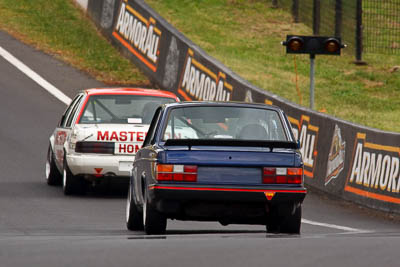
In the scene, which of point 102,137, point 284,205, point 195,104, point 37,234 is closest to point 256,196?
point 284,205

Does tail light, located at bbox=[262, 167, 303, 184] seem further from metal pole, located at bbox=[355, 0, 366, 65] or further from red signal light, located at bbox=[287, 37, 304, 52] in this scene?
metal pole, located at bbox=[355, 0, 366, 65]

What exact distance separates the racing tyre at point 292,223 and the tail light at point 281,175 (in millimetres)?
374

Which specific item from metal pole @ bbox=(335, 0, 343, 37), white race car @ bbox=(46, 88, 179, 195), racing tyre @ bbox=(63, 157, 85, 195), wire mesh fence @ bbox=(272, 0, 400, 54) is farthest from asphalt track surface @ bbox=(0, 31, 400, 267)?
wire mesh fence @ bbox=(272, 0, 400, 54)

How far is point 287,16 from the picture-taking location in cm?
4059

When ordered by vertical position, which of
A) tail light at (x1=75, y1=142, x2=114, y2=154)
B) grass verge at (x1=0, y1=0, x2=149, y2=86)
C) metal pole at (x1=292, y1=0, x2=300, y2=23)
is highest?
metal pole at (x1=292, y1=0, x2=300, y2=23)

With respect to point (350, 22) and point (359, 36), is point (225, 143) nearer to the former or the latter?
point (359, 36)

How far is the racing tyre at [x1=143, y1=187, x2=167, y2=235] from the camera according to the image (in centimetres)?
1110

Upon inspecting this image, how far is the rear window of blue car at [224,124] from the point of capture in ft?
37.7

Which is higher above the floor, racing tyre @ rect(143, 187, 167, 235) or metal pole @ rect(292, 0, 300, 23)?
metal pole @ rect(292, 0, 300, 23)

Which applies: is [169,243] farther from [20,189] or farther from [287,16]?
[287,16]

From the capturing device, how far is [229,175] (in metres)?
10.9

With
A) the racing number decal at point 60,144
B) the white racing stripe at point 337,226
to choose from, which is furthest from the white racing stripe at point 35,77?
the white racing stripe at point 337,226

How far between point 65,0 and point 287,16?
8160 millimetres

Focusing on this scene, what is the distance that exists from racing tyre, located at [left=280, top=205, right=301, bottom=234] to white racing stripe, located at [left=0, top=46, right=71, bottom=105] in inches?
642
